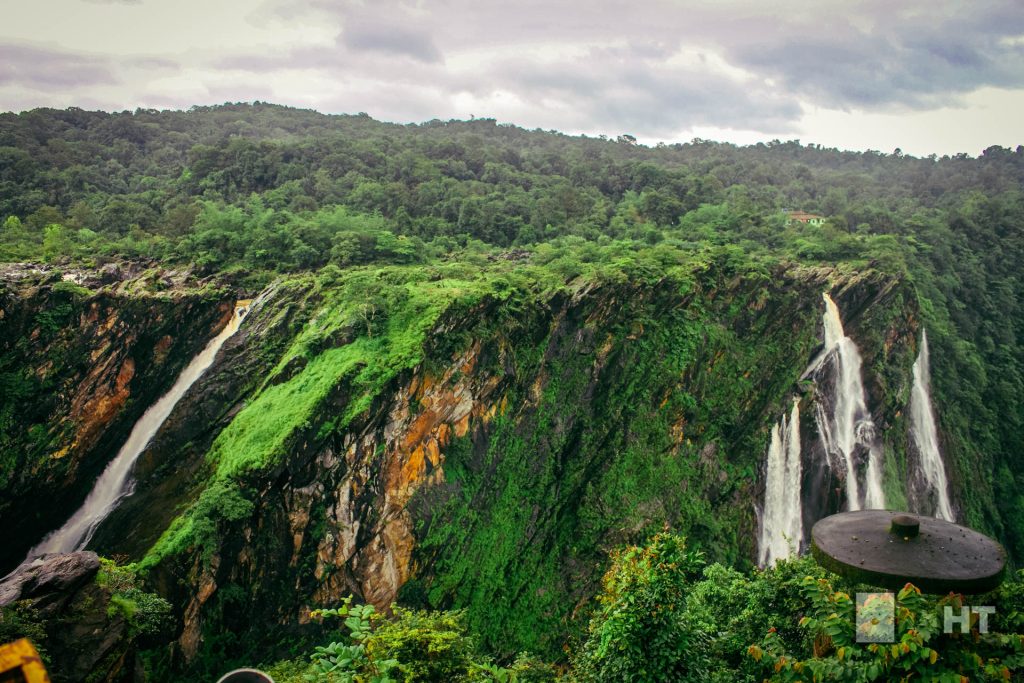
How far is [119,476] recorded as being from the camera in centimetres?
1256

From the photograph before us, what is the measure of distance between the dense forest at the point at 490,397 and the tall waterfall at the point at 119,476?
1.43 feet

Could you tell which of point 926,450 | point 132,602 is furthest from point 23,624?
point 926,450

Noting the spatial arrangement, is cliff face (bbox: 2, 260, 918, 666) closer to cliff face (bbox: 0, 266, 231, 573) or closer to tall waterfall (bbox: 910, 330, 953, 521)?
cliff face (bbox: 0, 266, 231, 573)

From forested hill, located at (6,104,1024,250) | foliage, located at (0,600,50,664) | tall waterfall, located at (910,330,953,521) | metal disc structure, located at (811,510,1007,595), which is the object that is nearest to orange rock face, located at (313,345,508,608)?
foliage, located at (0,600,50,664)

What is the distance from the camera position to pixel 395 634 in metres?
5.98

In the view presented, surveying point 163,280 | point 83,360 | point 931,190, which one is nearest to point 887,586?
point 83,360

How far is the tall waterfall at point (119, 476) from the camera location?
11633 mm

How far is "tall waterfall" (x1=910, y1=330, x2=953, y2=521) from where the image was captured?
70.1 ft

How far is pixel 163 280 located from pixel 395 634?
13.3 m

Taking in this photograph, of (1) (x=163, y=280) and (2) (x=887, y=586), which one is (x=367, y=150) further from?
(2) (x=887, y=586)

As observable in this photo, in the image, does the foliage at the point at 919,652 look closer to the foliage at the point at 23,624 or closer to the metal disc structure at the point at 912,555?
the metal disc structure at the point at 912,555

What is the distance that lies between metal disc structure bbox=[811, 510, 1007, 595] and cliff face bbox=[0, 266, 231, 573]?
46.6ft

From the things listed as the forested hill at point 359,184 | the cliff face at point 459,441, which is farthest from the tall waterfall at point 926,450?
the forested hill at point 359,184

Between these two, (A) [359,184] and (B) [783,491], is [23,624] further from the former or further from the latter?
(A) [359,184]
